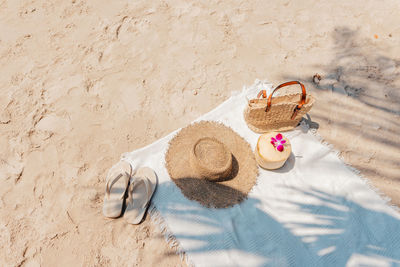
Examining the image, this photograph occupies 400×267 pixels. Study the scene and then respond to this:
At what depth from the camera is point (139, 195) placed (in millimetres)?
1738

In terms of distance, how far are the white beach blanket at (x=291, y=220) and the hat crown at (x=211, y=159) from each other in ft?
0.93

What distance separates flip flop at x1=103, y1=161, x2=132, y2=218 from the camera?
1.69 meters

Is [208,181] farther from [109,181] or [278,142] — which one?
[109,181]

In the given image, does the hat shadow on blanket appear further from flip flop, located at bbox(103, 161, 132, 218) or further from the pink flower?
the pink flower

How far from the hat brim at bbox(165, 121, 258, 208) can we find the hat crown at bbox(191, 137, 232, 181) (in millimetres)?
112

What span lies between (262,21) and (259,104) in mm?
1381

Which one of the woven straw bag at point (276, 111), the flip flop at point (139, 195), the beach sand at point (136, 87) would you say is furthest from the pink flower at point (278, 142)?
the flip flop at point (139, 195)

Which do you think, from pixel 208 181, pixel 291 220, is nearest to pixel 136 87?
pixel 208 181

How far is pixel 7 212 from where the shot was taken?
169 centimetres

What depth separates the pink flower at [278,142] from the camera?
1.70m

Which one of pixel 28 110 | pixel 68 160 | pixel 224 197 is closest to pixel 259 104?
pixel 224 197

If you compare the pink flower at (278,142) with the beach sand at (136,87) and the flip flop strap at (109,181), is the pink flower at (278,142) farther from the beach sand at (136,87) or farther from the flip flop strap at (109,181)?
the flip flop strap at (109,181)

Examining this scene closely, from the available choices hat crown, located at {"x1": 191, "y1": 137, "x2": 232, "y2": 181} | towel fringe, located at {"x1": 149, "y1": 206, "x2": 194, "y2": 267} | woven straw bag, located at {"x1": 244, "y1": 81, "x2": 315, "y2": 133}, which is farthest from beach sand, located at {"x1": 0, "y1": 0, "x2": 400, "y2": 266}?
hat crown, located at {"x1": 191, "y1": 137, "x2": 232, "y2": 181}

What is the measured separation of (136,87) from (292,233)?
6.15 feet
